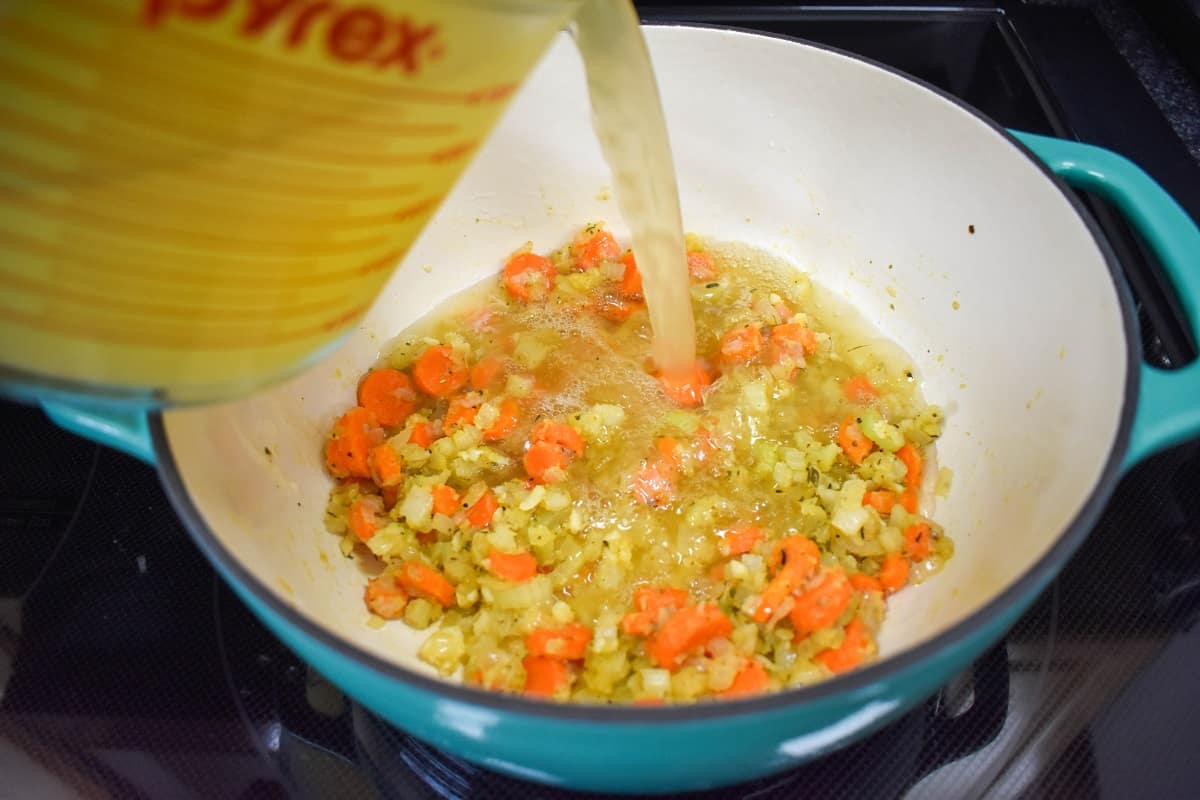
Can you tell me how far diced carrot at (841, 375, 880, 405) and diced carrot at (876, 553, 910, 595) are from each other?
287 mm

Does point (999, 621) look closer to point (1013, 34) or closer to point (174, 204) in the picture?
point (174, 204)

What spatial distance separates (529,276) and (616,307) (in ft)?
0.47

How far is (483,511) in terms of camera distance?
46.2 inches

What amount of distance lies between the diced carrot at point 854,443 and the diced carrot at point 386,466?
22.7 inches

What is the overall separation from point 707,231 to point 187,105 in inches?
45.1

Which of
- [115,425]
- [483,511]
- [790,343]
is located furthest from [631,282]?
[115,425]

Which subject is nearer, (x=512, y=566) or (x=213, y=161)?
(x=213, y=161)

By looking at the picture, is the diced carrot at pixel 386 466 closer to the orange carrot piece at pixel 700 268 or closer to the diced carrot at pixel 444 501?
the diced carrot at pixel 444 501

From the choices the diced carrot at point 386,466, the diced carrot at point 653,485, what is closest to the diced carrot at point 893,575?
the diced carrot at point 653,485

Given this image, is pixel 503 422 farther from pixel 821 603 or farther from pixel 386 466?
pixel 821 603

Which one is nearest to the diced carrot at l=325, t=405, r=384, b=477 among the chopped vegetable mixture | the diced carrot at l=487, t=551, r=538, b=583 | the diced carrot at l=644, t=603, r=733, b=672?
the chopped vegetable mixture

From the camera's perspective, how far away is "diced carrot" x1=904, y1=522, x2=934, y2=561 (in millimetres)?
1136

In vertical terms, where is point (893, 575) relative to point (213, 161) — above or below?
below

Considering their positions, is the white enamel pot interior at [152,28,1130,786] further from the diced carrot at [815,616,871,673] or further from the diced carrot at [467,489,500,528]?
the diced carrot at [467,489,500,528]
